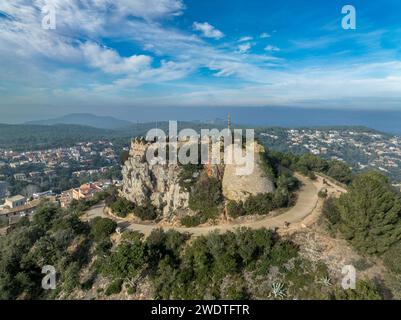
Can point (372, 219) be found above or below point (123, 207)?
above

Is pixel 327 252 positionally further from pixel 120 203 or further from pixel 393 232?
pixel 120 203

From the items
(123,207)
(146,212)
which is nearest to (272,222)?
(146,212)

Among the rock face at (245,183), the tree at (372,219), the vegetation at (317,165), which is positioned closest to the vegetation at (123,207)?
the rock face at (245,183)

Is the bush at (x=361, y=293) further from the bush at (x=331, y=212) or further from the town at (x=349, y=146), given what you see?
the town at (x=349, y=146)

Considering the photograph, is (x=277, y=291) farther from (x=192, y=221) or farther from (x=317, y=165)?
(x=317, y=165)

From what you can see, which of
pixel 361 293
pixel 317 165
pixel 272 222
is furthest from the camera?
pixel 317 165

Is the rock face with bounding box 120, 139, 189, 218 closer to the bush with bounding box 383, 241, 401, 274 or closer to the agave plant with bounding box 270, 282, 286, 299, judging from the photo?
the agave plant with bounding box 270, 282, 286, 299
